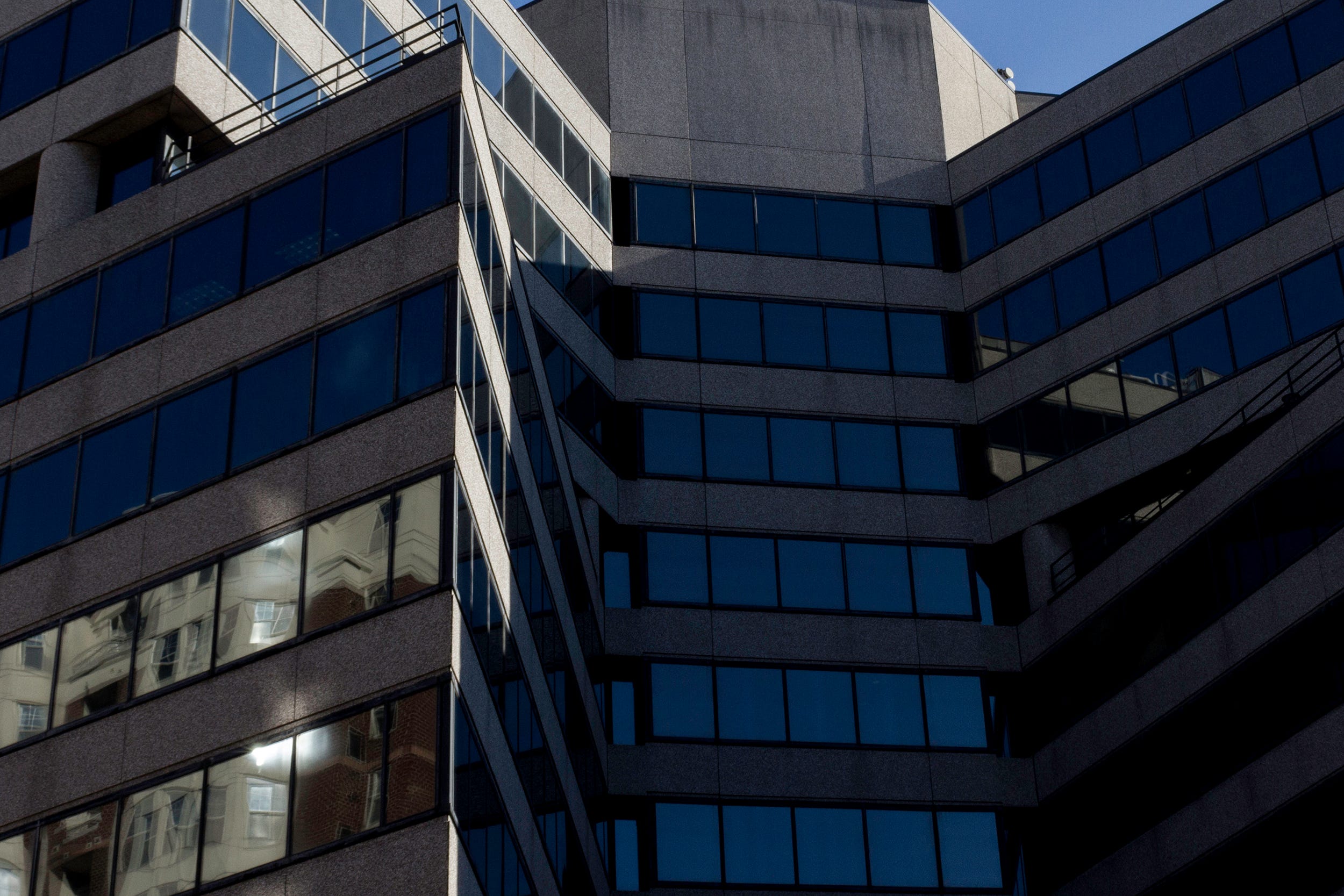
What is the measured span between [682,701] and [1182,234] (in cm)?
1765

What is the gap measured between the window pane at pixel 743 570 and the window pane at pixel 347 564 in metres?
18.5

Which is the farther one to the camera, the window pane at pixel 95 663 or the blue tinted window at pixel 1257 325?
the blue tinted window at pixel 1257 325

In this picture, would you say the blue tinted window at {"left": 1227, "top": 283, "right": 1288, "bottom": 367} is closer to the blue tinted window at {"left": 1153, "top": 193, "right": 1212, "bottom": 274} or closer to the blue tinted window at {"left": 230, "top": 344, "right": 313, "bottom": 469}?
the blue tinted window at {"left": 1153, "top": 193, "right": 1212, "bottom": 274}

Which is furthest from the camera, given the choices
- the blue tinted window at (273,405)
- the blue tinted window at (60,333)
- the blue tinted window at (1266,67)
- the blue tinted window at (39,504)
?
the blue tinted window at (1266,67)

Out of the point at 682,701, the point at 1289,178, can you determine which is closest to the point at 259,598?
the point at 682,701

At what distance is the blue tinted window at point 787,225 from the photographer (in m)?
49.9

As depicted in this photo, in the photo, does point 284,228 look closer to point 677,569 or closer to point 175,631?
point 175,631

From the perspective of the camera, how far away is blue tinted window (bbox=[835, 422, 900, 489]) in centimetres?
4688

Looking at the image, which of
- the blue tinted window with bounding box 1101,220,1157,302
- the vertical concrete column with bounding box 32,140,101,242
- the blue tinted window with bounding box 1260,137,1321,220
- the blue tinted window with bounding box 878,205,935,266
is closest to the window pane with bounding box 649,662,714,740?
the blue tinted window with bounding box 878,205,935,266

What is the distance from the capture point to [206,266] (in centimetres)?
3133

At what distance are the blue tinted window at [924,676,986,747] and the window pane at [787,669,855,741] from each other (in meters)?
2.01

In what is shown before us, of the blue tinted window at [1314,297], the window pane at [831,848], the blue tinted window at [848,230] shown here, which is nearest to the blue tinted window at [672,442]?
the blue tinted window at [848,230]

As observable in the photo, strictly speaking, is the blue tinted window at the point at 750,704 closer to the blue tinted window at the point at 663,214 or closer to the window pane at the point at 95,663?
the blue tinted window at the point at 663,214

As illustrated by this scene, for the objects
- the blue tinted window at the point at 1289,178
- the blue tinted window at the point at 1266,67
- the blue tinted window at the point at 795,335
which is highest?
the blue tinted window at the point at 1266,67
